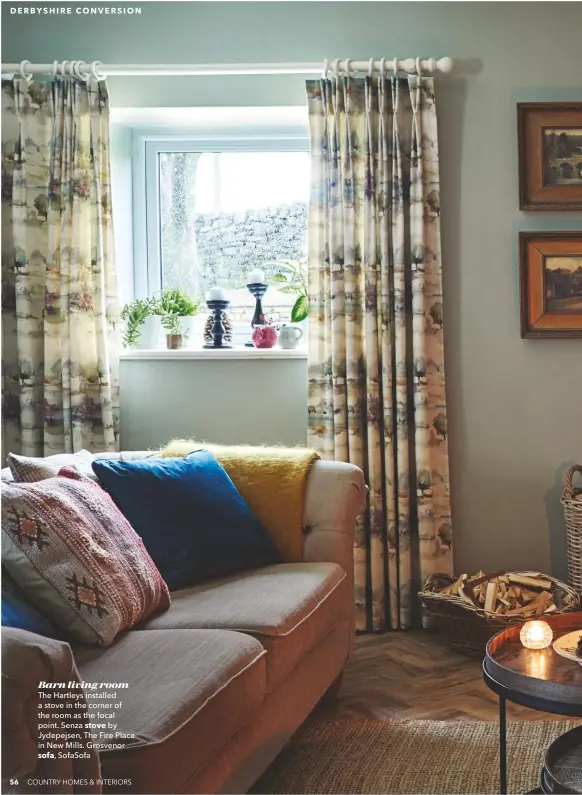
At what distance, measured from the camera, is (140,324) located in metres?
3.68

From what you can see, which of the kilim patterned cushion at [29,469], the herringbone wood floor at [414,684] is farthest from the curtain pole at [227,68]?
the herringbone wood floor at [414,684]

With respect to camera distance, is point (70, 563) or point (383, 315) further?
point (383, 315)

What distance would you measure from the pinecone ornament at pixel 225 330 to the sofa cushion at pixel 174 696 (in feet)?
6.39

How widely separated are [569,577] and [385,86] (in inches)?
81.4

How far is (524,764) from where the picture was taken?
2.11 metres

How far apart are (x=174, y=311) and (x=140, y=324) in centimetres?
16

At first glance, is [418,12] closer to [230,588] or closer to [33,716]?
[230,588]

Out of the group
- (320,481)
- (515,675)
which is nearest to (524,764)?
(515,675)

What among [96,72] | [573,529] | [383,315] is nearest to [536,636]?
[573,529]

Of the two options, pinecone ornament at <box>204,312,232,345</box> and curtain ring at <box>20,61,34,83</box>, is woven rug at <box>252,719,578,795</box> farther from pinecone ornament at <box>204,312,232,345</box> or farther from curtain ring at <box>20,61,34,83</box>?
curtain ring at <box>20,61,34,83</box>

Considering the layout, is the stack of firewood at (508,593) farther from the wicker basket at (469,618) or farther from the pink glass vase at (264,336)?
the pink glass vase at (264,336)

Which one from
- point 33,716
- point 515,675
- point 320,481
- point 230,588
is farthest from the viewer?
point 320,481

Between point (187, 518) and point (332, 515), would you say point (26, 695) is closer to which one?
point (187, 518)

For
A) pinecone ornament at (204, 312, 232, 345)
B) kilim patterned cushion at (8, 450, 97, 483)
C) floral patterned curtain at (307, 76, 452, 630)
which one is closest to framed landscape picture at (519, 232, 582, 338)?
floral patterned curtain at (307, 76, 452, 630)
